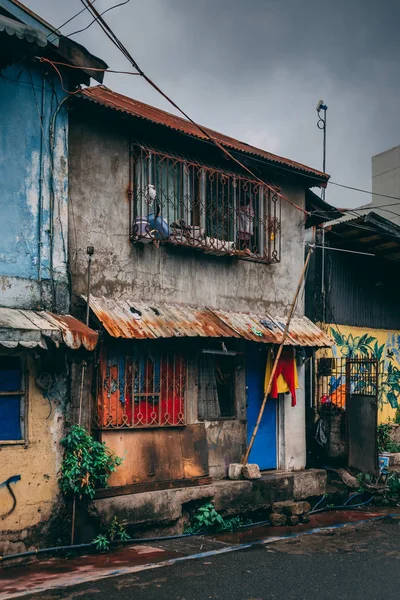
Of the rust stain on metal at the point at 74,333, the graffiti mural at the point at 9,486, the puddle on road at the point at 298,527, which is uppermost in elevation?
the rust stain on metal at the point at 74,333

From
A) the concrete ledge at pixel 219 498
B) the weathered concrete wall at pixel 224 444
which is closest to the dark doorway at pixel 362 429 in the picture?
the concrete ledge at pixel 219 498

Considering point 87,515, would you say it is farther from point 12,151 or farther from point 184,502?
point 12,151

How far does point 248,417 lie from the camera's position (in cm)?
1170

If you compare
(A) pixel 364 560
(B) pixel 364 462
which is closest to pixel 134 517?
(A) pixel 364 560

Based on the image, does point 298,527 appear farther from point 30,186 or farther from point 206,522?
point 30,186

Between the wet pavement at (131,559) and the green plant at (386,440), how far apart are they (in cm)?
426

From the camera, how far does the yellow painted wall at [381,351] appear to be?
1481 centimetres

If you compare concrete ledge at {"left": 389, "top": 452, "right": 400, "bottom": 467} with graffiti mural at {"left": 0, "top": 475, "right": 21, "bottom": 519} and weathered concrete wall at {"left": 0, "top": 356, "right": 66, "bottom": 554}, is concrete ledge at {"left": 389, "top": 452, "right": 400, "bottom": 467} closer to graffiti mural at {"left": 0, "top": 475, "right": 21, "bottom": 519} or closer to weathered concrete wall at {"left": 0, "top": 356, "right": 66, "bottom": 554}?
weathered concrete wall at {"left": 0, "top": 356, "right": 66, "bottom": 554}

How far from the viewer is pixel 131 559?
832 cm

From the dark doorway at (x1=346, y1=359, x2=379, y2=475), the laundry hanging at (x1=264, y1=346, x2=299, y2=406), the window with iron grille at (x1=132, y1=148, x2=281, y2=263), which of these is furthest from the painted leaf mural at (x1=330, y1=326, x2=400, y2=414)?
the window with iron grille at (x1=132, y1=148, x2=281, y2=263)

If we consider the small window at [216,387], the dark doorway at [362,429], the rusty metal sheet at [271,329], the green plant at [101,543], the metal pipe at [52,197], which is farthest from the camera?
the dark doorway at [362,429]

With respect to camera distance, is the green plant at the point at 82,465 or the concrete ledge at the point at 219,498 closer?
the green plant at the point at 82,465

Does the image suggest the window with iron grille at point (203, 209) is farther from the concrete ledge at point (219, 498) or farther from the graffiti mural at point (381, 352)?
the concrete ledge at point (219, 498)

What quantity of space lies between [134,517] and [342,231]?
768 cm
